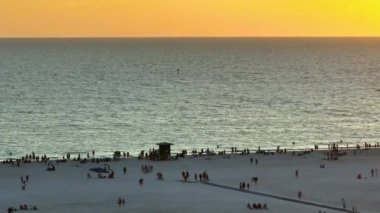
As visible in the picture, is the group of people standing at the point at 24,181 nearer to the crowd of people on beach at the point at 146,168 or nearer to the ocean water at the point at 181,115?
the crowd of people on beach at the point at 146,168

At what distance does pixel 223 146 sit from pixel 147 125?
721 inches

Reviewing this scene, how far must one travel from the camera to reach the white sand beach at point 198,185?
49.2 m

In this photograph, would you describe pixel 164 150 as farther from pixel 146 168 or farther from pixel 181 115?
pixel 181 115

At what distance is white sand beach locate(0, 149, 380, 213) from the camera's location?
49.2 m

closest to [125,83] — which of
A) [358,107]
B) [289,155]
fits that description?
[358,107]

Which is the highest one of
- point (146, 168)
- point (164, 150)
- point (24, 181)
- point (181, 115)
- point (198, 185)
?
point (181, 115)

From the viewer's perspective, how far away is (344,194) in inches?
2077

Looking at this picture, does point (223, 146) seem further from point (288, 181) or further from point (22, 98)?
point (22, 98)

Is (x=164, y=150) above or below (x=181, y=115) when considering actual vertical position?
below

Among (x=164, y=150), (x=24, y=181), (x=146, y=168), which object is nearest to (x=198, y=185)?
(x=146, y=168)

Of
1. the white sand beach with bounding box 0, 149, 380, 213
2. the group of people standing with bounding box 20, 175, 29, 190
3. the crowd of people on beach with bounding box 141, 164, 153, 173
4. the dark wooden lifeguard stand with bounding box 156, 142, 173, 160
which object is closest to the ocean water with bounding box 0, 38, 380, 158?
the dark wooden lifeguard stand with bounding box 156, 142, 173, 160

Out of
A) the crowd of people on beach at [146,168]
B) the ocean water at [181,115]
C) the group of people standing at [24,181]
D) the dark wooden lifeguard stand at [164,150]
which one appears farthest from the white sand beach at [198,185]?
the ocean water at [181,115]

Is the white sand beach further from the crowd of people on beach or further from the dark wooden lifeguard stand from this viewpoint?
the dark wooden lifeguard stand

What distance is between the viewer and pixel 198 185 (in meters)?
56.7
